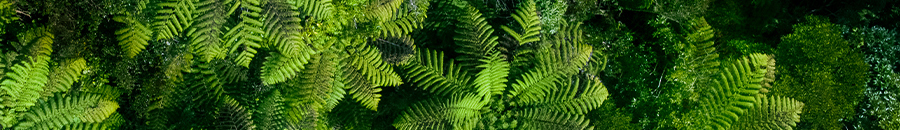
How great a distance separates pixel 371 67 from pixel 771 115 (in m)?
2.64

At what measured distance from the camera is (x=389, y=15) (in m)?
2.18

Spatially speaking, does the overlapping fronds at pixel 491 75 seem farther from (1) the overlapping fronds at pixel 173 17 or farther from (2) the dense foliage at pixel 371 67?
(1) the overlapping fronds at pixel 173 17

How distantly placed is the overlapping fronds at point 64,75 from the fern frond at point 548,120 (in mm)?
2468

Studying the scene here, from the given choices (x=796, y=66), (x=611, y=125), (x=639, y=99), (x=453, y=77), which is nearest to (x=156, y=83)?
(x=453, y=77)

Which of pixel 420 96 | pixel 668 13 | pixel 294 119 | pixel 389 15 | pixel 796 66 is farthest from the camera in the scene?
pixel 796 66

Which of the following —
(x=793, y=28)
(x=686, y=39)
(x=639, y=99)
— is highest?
(x=793, y=28)

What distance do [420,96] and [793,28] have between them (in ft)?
11.2

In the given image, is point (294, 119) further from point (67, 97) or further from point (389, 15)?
point (67, 97)

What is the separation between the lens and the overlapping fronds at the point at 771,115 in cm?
309

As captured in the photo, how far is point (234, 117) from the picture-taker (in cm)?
276

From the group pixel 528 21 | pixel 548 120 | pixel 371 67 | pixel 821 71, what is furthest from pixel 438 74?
pixel 821 71

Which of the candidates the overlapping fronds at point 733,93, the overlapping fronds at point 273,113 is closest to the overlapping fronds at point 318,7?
the overlapping fronds at point 273,113

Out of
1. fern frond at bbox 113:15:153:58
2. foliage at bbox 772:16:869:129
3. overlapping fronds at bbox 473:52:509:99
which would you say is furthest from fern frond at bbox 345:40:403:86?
foliage at bbox 772:16:869:129

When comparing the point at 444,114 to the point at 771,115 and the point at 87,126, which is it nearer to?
the point at 87,126
